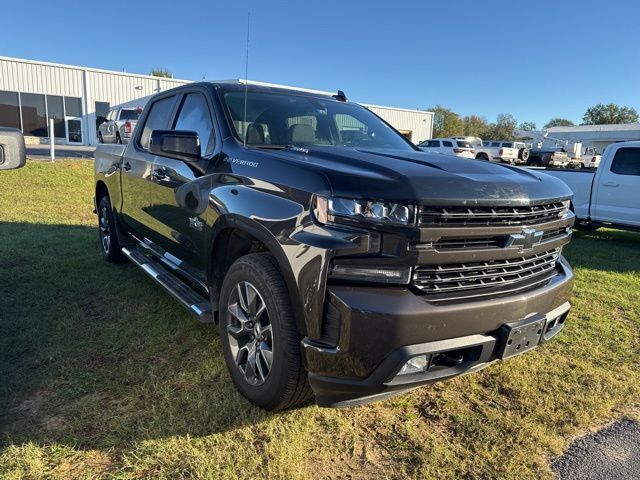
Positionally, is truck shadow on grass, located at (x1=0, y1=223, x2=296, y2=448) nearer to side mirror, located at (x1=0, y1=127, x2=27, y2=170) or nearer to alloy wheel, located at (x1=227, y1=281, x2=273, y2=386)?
alloy wheel, located at (x1=227, y1=281, x2=273, y2=386)

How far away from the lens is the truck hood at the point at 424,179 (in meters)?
2.23

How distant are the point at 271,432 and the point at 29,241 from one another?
568 centimetres

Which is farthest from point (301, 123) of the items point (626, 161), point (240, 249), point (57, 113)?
point (57, 113)

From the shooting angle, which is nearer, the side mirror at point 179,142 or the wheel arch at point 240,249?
the wheel arch at point 240,249

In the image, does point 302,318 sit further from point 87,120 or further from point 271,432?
point 87,120

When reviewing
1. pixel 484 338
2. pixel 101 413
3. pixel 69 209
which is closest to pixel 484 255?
pixel 484 338

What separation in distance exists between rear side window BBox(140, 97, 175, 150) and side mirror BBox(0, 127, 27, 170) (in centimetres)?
213

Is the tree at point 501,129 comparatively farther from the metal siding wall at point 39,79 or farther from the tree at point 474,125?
the metal siding wall at point 39,79

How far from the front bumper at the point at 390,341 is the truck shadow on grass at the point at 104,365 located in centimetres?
75

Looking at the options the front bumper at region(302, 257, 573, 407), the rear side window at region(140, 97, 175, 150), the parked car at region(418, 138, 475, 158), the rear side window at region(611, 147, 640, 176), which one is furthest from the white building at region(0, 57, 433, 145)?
the front bumper at region(302, 257, 573, 407)

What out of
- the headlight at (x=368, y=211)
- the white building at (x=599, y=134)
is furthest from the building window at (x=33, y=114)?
the white building at (x=599, y=134)

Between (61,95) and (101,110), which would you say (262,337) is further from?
(101,110)

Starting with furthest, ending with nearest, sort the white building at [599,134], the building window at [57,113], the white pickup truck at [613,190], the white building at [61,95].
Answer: the white building at [599,134] < the building window at [57,113] < the white building at [61,95] < the white pickup truck at [613,190]

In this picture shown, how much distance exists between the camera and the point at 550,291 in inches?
107
